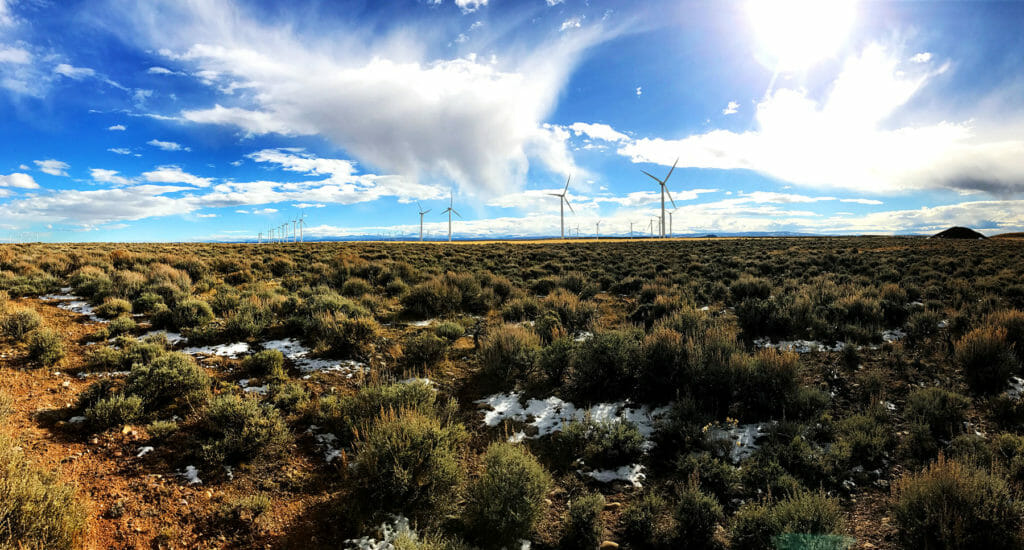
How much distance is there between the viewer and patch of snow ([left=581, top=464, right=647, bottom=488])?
5.29 m

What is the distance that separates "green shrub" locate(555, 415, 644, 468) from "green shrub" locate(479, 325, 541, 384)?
2140 mm

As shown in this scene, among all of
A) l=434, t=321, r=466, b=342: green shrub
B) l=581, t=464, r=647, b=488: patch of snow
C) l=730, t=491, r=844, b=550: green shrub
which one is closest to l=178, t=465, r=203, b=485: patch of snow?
l=581, t=464, r=647, b=488: patch of snow

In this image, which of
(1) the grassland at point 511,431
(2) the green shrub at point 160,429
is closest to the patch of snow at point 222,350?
(1) the grassland at point 511,431

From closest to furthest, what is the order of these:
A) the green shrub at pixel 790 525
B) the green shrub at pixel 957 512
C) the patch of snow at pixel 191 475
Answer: the green shrub at pixel 957 512 → the green shrub at pixel 790 525 → the patch of snow at pixel 191 475

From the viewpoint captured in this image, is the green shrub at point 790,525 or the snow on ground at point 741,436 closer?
the green shrub at point 790,525

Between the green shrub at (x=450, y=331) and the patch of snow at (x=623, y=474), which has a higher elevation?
the green shrub at (x=450, y=331)

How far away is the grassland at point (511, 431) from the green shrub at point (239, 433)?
0.03m

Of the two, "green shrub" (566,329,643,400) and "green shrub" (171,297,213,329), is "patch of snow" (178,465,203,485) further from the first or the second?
"green shrub" (171,297,213,329)

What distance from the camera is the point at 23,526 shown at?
340cm

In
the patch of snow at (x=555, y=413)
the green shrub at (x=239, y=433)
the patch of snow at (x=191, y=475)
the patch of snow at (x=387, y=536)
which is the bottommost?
the patch of snow at (x=387, y=536)

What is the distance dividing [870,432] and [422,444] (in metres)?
6.13

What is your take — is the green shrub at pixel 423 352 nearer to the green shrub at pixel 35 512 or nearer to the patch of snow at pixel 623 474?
the patch of snow at pixel 623 474

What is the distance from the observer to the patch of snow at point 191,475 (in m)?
4.76

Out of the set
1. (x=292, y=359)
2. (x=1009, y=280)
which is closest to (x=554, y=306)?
(x=292, y=359)
